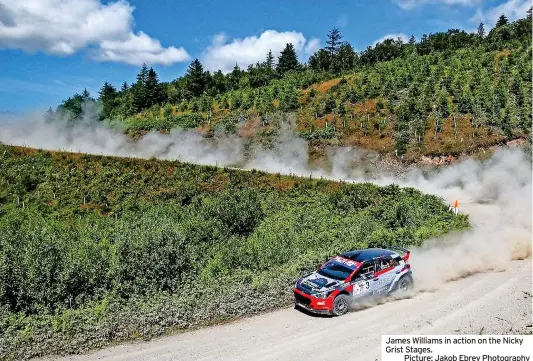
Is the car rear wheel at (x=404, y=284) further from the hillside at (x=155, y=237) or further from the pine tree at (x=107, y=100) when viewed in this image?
the pine tree at (x=107, y=100)

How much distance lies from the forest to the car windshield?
3732cm

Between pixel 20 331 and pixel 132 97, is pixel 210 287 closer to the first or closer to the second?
pixel 20 331

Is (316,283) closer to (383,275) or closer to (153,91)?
(383,275)

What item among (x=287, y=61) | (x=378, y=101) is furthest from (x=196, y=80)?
(x=378, y=101)

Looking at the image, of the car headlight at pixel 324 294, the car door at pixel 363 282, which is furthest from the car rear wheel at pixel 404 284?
the car headlight at pixel 324 294

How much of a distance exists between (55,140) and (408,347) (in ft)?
188

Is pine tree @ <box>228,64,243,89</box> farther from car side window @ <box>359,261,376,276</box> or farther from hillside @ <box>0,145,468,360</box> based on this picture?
car side window @ <box>359,261,376,276</box>

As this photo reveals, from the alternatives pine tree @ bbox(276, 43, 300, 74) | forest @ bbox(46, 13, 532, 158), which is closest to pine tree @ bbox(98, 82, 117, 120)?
forest @ bbox(46, 13, 532, 158)

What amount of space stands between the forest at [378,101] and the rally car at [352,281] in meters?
36.4

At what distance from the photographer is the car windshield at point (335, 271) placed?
14583mm

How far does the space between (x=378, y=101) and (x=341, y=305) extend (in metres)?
52.0

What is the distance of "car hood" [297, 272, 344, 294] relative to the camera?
14.2 meters

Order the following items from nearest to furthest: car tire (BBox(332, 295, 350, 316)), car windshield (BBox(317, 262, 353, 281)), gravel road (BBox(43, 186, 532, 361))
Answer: gravel road (BBox(43, 186, 532, 361)), car tire (BBox(332, 295, 350, 316)), car windshield (BBox(317, 262, 353, 281))

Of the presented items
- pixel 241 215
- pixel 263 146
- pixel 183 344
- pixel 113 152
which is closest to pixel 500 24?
pixel 263 146
